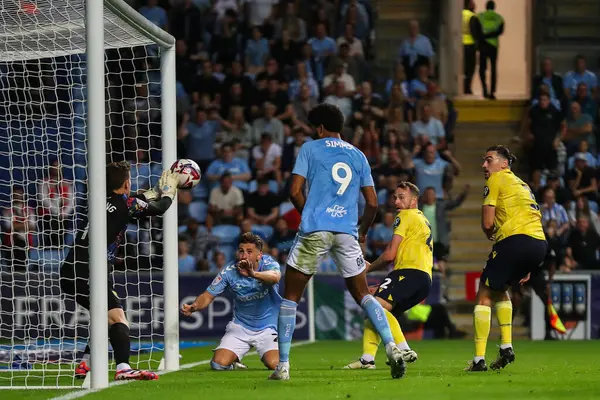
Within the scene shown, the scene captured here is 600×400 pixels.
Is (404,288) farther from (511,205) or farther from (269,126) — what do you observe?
(269,126)

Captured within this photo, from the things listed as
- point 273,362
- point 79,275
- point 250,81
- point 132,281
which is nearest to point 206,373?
point 273,362

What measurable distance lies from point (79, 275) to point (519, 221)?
3.52m

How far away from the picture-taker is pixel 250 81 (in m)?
22.5

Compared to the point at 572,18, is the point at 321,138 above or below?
below

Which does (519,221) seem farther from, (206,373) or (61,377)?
(61,377)

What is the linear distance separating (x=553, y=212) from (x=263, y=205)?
14.6ft

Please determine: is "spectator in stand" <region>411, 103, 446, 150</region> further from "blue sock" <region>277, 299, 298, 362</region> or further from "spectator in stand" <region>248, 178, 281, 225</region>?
"blue sock" <region>277, 299, 298, 362</region>

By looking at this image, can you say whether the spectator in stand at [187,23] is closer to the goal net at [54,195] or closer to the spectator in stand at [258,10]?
the goal net at [54,195]

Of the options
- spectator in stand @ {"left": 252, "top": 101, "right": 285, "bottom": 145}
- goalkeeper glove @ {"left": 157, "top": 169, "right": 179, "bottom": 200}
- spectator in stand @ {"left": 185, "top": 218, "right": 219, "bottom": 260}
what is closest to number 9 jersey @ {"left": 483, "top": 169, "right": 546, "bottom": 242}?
goalkeeper glove @ {"left": 157, "top": 169, "right": 179, "bottom": 200}

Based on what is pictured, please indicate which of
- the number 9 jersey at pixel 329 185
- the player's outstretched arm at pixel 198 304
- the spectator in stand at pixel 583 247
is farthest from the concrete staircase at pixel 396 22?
the number 9 jersey at pixel 329 185

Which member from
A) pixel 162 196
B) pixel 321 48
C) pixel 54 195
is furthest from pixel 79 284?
pixel 321 48

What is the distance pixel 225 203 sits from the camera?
20406 millimetres

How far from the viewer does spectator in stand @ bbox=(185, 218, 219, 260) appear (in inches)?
780

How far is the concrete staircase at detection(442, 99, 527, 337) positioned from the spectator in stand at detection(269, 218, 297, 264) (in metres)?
3.15
